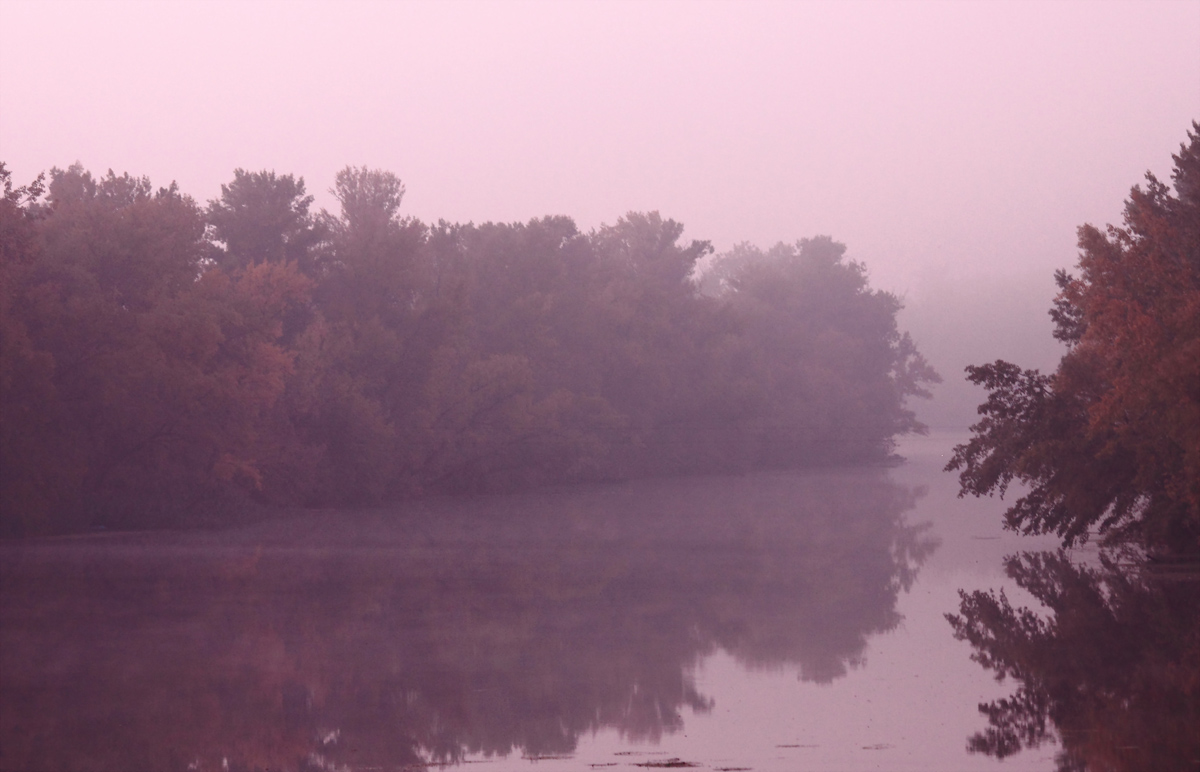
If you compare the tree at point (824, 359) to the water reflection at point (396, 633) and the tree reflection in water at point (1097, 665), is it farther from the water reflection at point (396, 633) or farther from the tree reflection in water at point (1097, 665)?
the tree reflection in water at point (1097, 665)

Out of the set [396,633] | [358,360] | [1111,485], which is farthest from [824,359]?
[396,633]

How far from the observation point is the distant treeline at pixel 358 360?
39500 millimetres

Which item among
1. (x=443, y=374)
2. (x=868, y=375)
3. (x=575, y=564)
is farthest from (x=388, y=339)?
(x=868, y=375)

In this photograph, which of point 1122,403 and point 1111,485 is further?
point 1111,485

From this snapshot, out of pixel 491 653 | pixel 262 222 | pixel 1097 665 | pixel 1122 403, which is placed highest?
pixel 262 222

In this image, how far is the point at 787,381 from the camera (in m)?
97.8

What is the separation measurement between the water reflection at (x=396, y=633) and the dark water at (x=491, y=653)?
0.21 feet

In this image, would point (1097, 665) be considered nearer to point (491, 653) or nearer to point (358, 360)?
point (491, 653)

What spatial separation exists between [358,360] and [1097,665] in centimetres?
4282

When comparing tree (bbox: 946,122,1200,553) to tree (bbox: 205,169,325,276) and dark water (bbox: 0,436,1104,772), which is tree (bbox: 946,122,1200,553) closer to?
dark water (bbox: 0,436,1104,772)

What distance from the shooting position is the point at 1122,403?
2812 centimetres

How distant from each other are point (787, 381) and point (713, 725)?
278 feet

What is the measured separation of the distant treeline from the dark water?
471cm

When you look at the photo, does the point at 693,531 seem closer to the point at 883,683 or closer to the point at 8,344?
the point at 8,344
